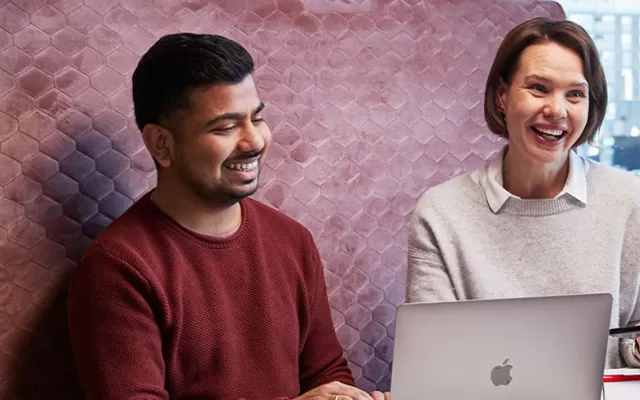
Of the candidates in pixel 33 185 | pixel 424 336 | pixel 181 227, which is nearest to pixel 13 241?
pixel 33 185

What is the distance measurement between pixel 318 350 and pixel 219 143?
1.64ft

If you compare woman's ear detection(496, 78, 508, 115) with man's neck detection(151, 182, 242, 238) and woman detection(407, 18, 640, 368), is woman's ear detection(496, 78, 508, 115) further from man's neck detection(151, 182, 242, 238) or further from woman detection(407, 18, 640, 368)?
man's neck detection(151, 182, 242, 238)

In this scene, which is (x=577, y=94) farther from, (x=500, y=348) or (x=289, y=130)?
(x=500, y=348)

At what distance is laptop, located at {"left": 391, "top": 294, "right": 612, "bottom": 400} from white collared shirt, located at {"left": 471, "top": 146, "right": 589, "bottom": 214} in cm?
57

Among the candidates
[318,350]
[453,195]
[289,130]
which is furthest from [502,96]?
[318,350]

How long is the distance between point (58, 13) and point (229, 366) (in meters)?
0.76

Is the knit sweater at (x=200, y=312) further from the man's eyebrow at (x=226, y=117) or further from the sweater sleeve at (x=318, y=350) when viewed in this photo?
the man's eyebrow at (x=226, y=117)

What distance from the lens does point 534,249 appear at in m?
1.77

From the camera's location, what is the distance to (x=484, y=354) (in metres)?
1.20

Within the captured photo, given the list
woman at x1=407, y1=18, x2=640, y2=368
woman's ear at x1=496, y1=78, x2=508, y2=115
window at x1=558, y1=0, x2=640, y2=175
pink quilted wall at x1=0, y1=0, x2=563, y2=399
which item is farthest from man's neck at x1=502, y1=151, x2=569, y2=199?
window at x1=558, y1=0, x2=640, y2=175

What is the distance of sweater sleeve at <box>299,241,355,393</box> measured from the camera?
A: 1670 mm

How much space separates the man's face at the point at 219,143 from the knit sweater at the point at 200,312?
10 cm

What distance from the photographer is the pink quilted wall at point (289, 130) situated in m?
1.58

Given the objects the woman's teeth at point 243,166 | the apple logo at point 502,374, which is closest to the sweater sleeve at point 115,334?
the woman's teeth at point 243,166
